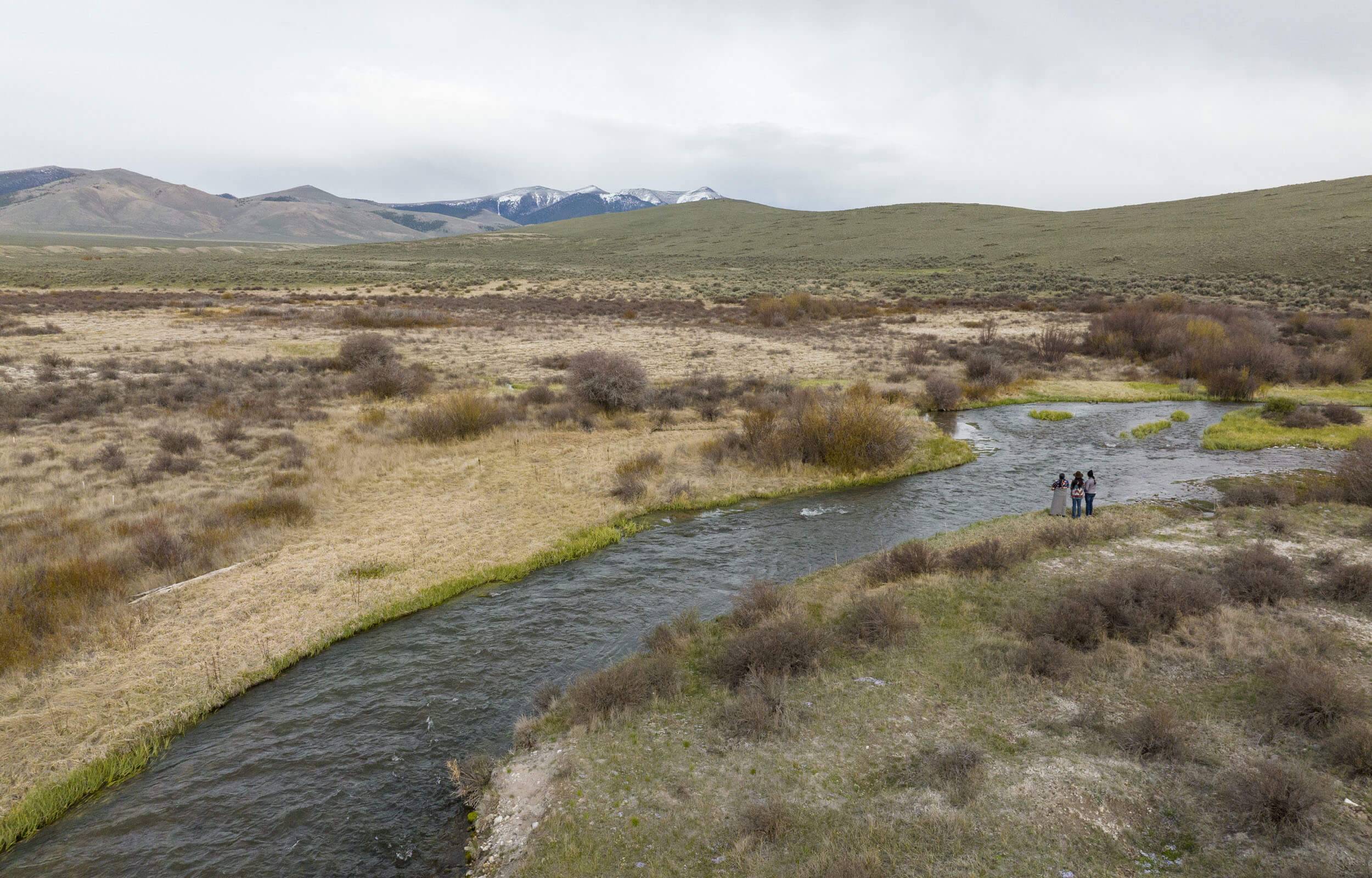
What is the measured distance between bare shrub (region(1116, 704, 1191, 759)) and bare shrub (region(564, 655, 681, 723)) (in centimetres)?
570

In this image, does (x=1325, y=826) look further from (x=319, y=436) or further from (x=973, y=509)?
(x=319, y=436)

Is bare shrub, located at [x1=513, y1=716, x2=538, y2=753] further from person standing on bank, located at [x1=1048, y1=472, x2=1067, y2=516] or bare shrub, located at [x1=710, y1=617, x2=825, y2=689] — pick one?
person standing on bank, located at [x1=1048, y1=472, x2=1067, y2=516]

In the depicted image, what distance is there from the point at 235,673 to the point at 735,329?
44.0m

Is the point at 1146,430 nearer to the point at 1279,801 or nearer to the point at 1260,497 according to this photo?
the point at 1260,497

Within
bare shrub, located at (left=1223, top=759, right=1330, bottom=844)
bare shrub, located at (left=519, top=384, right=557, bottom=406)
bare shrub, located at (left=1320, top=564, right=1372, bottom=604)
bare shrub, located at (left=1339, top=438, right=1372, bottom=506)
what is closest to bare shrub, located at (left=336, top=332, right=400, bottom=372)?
bare shrub, located at (left=519, top=384, right=557, bottom=406)

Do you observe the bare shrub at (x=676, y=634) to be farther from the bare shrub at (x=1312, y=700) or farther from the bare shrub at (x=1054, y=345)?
the bare shrub at (x=1054, y=345)

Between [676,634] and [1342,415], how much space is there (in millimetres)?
27657

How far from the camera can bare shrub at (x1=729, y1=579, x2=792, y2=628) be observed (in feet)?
37.2

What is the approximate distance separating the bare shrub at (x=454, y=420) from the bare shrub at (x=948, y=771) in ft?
61.4

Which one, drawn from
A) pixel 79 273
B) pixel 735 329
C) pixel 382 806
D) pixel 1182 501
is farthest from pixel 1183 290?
pixel 79 273

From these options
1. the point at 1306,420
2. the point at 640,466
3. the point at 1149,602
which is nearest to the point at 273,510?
the point at 640,466

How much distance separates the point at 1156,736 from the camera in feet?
25.2

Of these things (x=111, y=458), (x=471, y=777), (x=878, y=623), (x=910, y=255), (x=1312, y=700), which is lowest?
(x=471, y=777)

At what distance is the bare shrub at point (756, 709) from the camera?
28.0 feet
